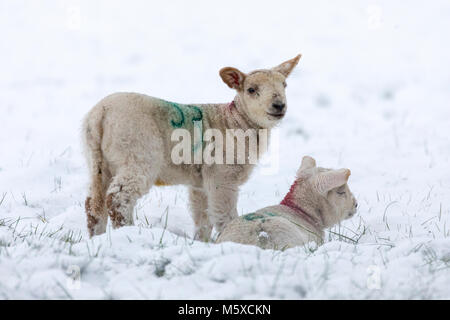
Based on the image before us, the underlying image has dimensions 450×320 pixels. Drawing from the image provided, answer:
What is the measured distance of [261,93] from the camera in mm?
5688

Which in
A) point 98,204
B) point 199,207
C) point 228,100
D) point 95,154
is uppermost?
point 228,100

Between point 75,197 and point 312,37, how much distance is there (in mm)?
9936

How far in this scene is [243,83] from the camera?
586 centimetres

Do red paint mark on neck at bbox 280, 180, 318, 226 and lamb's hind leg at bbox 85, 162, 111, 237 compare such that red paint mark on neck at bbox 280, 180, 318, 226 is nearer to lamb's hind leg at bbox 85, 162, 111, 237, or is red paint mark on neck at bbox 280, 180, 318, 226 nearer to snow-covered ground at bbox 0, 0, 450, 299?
snow-covered ground at bbox 0, 0, 450, 299

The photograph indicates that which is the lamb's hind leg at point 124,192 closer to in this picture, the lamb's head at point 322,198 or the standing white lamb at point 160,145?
the standing white lamb at point 160,145

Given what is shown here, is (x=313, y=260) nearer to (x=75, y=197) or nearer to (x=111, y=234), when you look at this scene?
(x=111, y=234)

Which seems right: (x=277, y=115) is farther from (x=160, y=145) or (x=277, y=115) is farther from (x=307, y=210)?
(x=160, y=145)

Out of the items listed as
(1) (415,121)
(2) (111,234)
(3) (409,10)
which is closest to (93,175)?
(2) (111,234)

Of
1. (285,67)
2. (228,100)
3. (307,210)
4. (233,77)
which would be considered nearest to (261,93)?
(233,77)

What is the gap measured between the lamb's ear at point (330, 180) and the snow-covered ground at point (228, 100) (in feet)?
1.43

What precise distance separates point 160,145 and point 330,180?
→ 1.56 m

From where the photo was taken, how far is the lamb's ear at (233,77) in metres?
5.74
